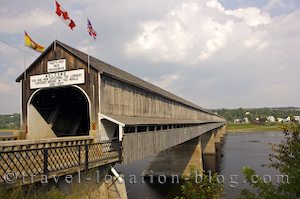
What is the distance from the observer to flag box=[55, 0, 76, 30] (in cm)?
1360

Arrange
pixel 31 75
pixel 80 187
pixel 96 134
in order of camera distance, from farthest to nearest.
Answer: pixel 31 75
pixel 96 134
pixel 80 187

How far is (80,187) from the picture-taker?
9.47 meters

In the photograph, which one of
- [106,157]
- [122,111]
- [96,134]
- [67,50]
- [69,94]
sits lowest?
[106,157]

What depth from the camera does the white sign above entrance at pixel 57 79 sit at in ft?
45.5

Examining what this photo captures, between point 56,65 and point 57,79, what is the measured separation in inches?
29.3

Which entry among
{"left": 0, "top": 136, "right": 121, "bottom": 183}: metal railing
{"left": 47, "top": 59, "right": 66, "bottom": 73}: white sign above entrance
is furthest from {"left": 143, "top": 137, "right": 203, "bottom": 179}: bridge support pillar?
{"left": 47, "top": 59, "right": 66, "bottom": 73}: white sign above entrance

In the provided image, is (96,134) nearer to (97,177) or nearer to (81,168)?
(97,177)

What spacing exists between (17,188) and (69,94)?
13.6 meters

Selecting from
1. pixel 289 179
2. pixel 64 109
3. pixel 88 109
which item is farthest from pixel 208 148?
pixel 289 179

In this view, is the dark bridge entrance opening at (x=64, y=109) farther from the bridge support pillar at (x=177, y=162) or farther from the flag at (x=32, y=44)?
the bridge support pillar at (x=177, y=162)

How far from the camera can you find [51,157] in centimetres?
884

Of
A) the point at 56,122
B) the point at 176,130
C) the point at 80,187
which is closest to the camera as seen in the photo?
the point at 80,187

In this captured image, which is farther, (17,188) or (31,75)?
(31,75)

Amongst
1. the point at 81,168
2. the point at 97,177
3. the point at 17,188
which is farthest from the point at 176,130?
the point at 17,188
